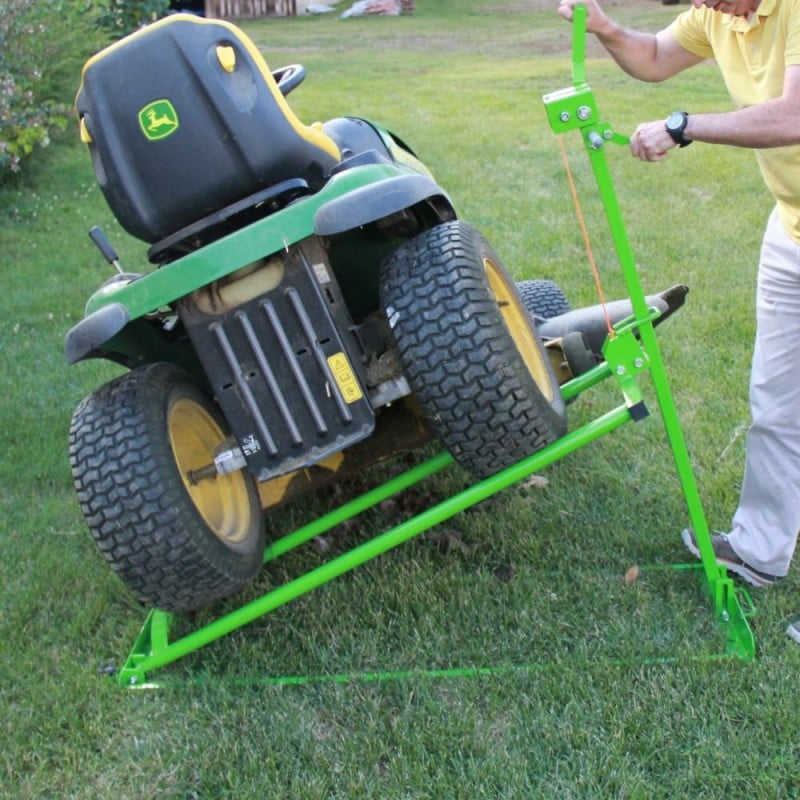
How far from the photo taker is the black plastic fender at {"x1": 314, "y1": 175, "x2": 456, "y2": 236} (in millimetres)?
2471

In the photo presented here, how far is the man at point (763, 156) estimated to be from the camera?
2.37 m

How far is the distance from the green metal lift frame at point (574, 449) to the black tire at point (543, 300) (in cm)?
127

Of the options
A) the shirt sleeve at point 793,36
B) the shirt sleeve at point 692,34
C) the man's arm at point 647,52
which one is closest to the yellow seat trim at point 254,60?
the man's arm at point 647,52

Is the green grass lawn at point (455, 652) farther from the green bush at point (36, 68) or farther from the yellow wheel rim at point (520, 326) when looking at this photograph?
the green bush at point (36, 68)

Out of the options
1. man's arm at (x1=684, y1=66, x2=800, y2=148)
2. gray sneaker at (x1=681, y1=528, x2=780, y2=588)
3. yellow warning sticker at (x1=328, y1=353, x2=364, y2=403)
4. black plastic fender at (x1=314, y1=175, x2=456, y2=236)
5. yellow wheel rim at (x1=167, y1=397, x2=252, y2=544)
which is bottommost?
gray sneaker at (x1=681, y1=528, x2=780, y2=588)

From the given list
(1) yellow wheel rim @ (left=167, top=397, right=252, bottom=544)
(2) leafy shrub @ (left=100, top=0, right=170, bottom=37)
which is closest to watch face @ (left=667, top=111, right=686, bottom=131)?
(1) yellow wheel rim @ (left=167, top=397, right=252, bottom=544)

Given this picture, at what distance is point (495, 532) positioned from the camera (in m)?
3.32

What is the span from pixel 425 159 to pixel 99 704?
6503 millimetres

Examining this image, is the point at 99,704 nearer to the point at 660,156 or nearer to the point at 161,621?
the point at 161,621

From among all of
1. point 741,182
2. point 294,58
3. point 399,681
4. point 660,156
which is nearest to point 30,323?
point 399,681

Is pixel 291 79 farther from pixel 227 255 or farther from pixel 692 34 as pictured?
pixel 692 34

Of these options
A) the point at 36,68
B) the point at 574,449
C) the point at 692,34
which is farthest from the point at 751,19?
the point at 36,68

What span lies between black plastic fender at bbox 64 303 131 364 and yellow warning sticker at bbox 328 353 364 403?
0.56 meters

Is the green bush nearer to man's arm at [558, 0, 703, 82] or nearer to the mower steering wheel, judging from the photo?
the mower steering wheel
